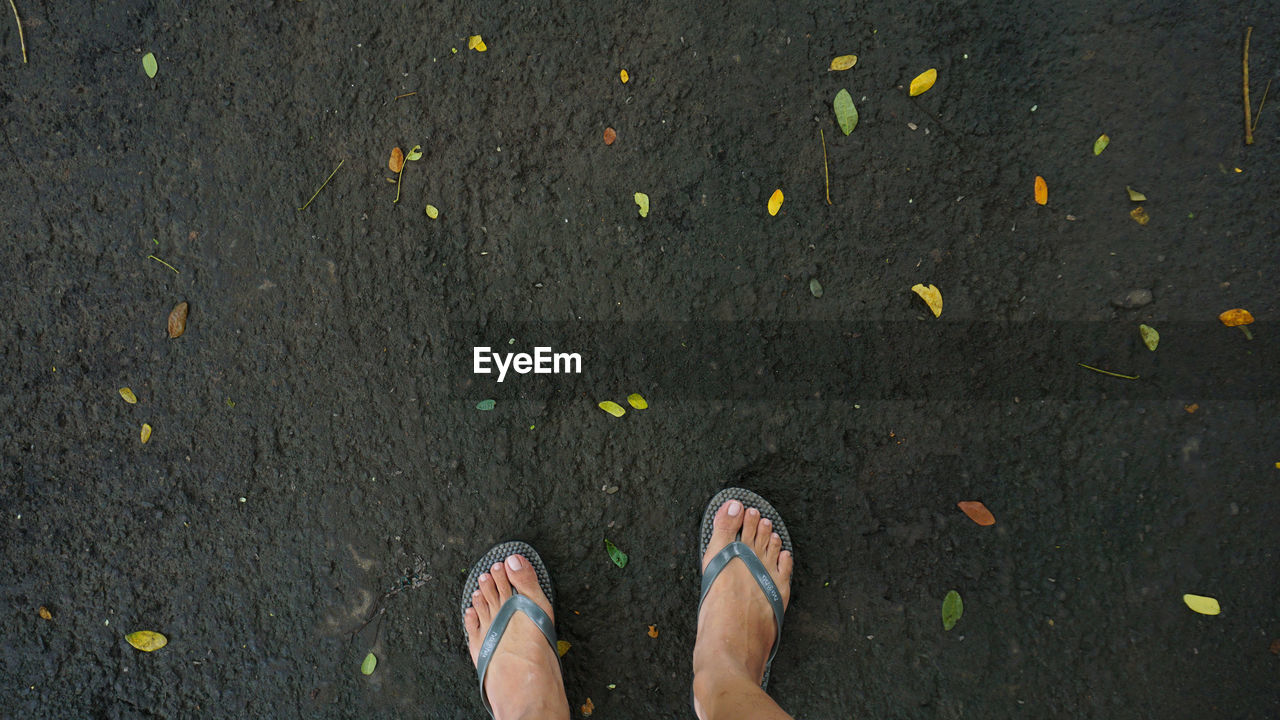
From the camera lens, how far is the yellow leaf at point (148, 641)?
2232 mm

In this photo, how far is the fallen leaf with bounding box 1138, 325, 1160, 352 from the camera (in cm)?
206

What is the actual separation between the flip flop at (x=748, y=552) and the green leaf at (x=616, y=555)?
0.93 ft

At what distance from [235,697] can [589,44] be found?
2.78 metres

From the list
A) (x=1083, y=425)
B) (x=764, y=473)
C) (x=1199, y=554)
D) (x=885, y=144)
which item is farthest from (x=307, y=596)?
(x=1199, y=554)

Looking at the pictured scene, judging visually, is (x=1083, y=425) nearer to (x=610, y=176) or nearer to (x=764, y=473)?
(x=764, y=473)

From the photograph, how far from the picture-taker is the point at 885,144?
215cm

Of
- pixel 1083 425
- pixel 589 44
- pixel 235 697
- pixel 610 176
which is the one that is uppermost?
pixel 589 44

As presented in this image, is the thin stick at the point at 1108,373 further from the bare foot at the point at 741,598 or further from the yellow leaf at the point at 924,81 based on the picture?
the bare foot at the point at 741,598

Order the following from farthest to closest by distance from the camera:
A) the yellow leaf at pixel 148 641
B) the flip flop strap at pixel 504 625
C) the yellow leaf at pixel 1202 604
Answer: the yellow leaf at pixel 148 641 < the flip flop strap at pixel 504 625 < the yellow leaf at pixel 1202 604

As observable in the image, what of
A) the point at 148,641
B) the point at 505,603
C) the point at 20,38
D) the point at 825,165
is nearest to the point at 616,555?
the point at 505,603

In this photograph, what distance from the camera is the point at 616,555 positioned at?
218cm

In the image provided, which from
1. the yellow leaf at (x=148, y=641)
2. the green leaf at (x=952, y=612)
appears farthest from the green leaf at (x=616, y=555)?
the yellow leaf at (x=148, y=641)

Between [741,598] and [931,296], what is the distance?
1.27 m

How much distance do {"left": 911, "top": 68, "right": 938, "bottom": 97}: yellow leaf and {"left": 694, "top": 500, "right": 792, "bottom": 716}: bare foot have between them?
163cm
